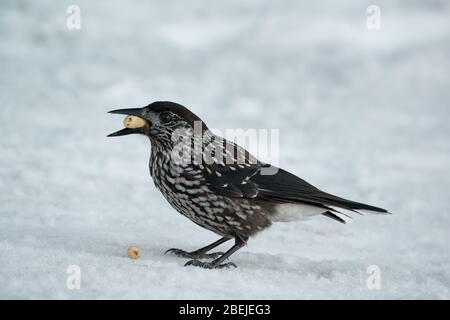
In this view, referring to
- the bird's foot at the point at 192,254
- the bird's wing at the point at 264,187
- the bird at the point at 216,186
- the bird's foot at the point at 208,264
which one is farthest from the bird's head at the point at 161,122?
the bird's foot at the point at 208,264

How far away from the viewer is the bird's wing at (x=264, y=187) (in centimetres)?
492

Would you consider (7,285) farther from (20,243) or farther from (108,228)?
(108,228)

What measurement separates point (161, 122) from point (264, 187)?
92 centimetres

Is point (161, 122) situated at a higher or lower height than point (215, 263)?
higher

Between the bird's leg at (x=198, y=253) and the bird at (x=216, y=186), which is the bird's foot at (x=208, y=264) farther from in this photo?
the bird's leg at (x=198, y=253)

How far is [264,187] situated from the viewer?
5.05m

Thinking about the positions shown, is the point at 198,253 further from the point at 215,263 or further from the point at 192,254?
the point at 215,263

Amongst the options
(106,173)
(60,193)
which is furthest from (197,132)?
(106,173)

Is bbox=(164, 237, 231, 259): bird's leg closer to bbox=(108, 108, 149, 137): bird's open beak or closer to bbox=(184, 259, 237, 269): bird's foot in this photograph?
bbox=(184, 259, 237, 269): bird's foot

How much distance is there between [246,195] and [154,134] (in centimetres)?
85

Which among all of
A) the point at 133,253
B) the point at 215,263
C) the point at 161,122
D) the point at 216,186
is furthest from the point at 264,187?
the point at 133,253

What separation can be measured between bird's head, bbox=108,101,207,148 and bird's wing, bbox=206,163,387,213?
42 cm

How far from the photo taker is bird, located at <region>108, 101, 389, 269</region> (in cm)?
490

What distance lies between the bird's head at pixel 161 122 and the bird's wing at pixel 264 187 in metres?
0.42
